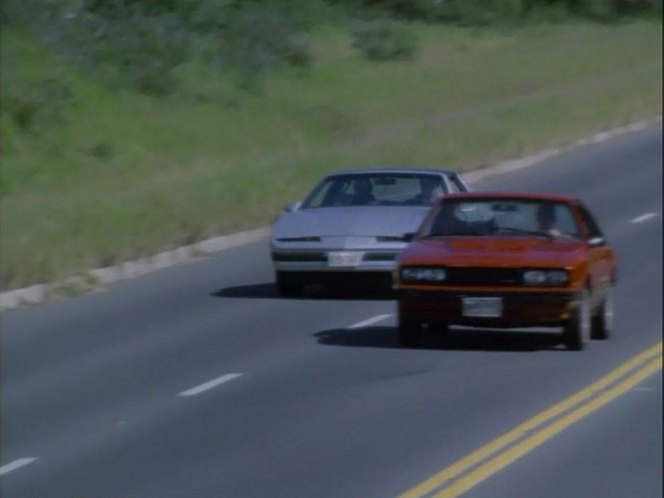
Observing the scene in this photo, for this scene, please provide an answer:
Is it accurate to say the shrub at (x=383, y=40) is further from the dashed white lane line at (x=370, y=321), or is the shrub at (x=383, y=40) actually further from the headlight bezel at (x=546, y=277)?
the dashed white lane line at (x=370, y=321)

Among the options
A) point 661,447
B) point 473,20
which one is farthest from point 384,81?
point 661,447

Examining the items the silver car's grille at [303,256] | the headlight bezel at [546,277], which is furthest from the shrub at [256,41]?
the headlight bezel at [546,277]

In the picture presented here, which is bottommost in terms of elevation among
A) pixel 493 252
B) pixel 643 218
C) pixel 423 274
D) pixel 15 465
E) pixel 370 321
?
pixel 643 218

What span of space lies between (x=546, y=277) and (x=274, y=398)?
2.44 meters

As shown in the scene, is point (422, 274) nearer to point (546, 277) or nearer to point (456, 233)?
point (456, 233)

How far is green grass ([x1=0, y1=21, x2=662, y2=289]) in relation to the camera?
205 inches

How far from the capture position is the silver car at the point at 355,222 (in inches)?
231

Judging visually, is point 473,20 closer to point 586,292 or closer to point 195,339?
point 586,292

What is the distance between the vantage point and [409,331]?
857 cm

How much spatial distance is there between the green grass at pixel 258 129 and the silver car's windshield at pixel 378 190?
0.10 metres

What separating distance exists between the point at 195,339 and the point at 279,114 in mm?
4019

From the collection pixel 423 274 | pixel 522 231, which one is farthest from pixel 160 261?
pixel 522 231

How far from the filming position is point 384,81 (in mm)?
6082

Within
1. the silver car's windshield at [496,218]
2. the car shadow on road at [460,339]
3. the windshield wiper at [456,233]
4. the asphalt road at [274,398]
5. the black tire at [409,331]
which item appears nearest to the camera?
the silver car's windshield at [496,218]
